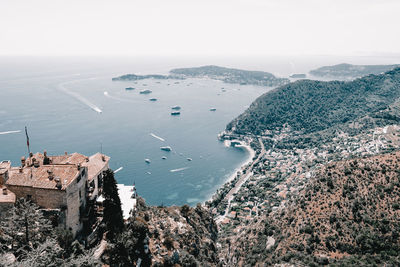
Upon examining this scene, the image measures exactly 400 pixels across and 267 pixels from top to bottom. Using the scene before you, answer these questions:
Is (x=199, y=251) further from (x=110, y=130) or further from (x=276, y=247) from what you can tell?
(x=110, y=130)

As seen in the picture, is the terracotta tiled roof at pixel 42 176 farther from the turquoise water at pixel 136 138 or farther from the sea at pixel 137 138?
the turquoise water at pixel 136 138

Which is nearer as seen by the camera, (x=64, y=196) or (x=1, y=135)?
(x=64, y=196)

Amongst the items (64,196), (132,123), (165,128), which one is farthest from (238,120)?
(64,196)

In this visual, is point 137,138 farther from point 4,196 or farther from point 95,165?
point 4,196

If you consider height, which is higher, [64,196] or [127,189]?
[64,196]

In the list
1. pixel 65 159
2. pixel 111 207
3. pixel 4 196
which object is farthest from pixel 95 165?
pixel 4 196

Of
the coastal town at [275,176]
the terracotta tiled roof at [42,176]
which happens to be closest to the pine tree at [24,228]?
the terracotta tiled roof at [42,176]

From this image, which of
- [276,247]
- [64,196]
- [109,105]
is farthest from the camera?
[109,105]
